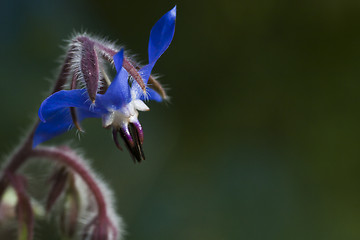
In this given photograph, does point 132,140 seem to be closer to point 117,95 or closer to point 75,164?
point 117,95

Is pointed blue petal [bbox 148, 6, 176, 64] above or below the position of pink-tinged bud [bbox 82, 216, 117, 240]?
above

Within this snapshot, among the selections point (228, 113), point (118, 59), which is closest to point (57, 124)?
point (118, 59)

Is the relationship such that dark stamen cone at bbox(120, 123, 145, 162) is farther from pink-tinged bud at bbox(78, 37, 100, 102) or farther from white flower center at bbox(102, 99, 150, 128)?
pink-tinged bud at bbox(78, 37, 100, 102)

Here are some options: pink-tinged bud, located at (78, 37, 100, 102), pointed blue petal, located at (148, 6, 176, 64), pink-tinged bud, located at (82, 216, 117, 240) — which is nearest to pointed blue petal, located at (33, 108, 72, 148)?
pink-tinged bud, located at (78, 37, 100, 102)

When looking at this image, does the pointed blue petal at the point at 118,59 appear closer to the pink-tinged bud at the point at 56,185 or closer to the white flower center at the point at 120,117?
the white flower center at the point at 120,117

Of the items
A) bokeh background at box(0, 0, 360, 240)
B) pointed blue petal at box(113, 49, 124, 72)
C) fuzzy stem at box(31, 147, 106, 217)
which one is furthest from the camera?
bokeh background at box(0, 0, 360, 240)

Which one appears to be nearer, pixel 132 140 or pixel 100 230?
pixel 132 140
